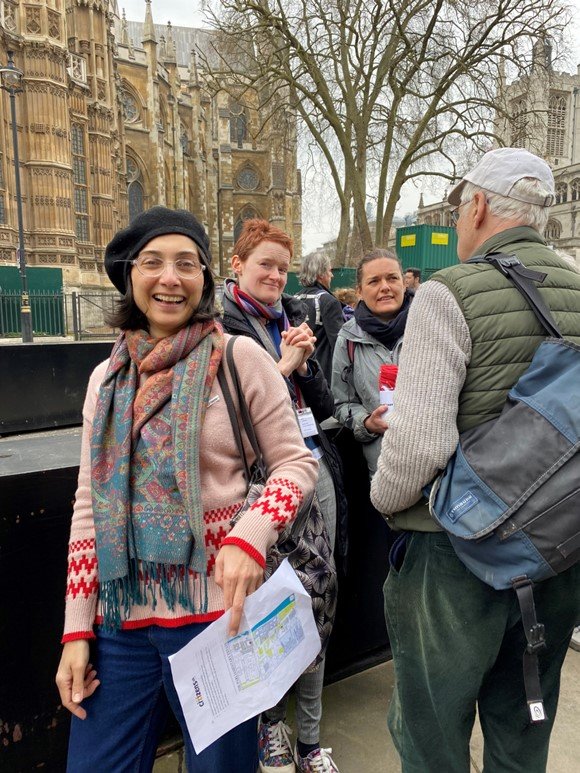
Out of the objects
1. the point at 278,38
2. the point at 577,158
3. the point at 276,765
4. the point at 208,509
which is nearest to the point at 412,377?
the point at 208,509

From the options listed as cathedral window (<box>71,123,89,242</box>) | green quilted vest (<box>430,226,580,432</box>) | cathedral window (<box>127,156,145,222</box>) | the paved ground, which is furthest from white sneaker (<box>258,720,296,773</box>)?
cathedral window (<box>127,156,145,222</box>)

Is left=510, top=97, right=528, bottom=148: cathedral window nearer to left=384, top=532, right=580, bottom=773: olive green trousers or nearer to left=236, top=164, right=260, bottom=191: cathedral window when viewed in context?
left=384, top=532, right=580, bottom=773: olive green trousers

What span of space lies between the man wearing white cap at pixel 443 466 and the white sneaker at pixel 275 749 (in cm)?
75

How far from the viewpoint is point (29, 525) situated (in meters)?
1.77

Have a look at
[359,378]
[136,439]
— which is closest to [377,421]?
[359,378]

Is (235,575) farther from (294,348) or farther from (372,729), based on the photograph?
(372,729)

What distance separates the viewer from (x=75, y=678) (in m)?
1.31

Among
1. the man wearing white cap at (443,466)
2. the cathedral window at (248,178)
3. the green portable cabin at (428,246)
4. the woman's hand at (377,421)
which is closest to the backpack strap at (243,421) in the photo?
the man wearing white cap at (443,466)

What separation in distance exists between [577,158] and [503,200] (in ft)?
263

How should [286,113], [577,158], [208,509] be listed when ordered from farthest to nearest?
[577,158], [286,113], [208,509]

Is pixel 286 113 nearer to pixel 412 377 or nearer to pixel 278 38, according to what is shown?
pixel 278 38

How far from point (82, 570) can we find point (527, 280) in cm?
132

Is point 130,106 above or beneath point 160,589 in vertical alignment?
above

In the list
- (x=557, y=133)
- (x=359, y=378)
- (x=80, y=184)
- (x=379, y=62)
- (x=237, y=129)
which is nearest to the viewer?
(x=359, y=378)
